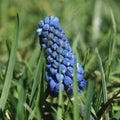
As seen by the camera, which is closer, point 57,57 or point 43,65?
point 57,57

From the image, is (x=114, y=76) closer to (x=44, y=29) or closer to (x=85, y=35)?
(x=44, y=29)

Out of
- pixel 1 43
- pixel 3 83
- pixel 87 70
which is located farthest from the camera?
pixel 1 43

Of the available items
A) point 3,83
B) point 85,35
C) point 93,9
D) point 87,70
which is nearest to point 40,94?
point 3,83
